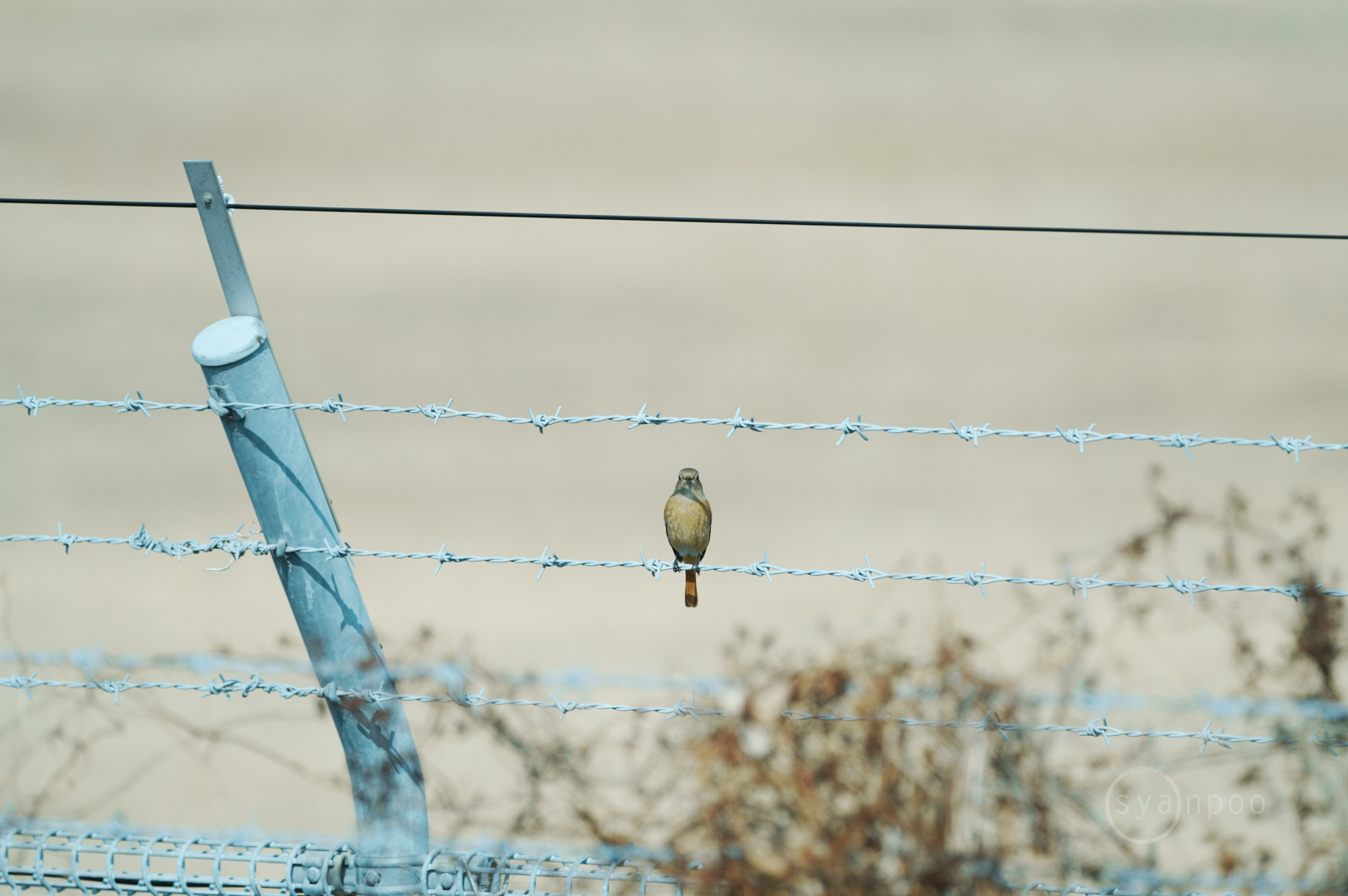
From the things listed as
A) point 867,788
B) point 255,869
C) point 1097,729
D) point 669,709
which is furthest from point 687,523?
point 255,869

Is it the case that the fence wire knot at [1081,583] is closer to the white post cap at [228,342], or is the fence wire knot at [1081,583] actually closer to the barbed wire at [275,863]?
the barbed wire at [275,863]

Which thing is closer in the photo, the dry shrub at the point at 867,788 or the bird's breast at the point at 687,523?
the dry shrub at the point at 867,788

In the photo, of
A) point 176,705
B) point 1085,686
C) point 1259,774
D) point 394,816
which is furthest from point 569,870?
point 176,705

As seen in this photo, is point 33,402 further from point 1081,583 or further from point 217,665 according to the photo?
point 1081,583

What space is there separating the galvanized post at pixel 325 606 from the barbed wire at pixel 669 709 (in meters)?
0.03

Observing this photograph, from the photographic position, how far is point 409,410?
4.82 feet

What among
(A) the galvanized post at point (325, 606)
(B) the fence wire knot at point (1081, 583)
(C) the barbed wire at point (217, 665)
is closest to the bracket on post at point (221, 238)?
(A) the galvanized post at point (325, 606)

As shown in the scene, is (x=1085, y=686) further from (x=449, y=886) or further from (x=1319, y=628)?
(x=449, y=886)

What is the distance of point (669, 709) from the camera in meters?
1.35

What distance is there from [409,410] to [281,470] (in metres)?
0.21

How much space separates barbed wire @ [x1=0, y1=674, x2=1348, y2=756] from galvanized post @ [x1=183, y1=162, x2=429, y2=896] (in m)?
0.03

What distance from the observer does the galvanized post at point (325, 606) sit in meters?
1.32

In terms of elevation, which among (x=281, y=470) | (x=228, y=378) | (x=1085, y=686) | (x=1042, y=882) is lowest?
(x=1042, y=882)

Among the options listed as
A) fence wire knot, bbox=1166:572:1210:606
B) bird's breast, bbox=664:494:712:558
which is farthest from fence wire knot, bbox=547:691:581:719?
fence wire knot, bbox=1166:572:1210:606
